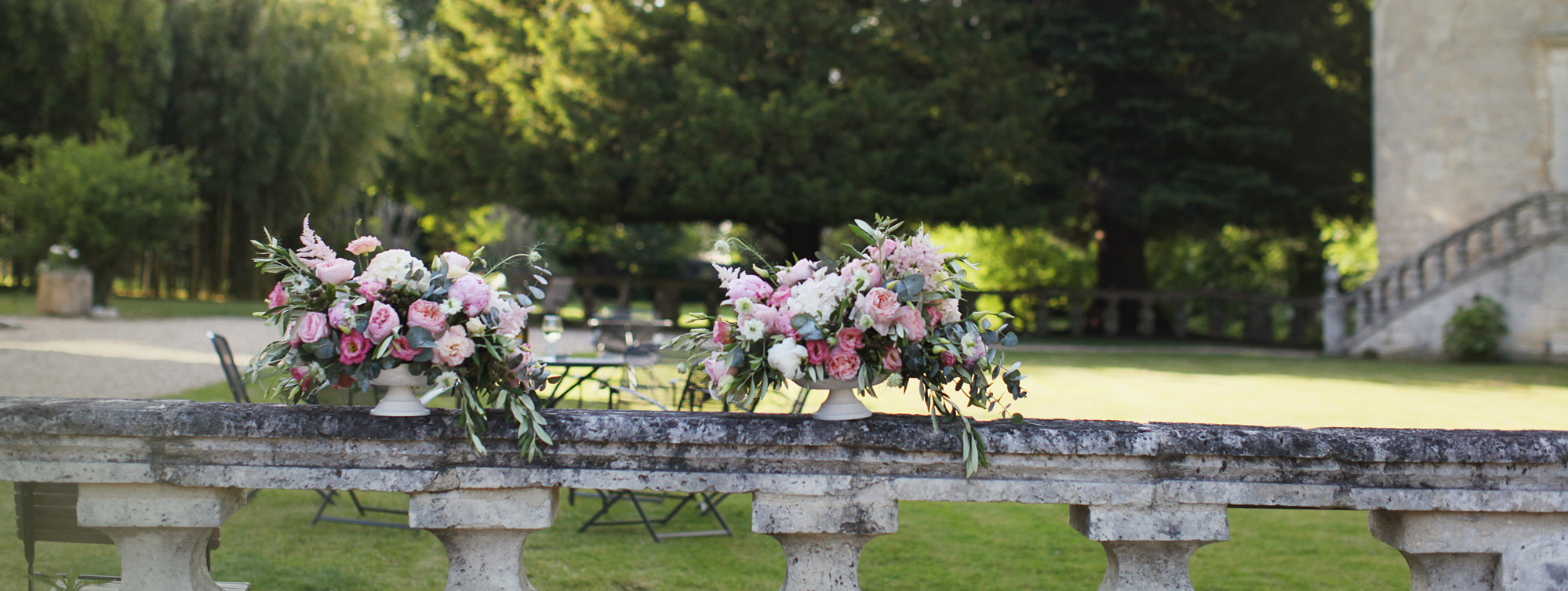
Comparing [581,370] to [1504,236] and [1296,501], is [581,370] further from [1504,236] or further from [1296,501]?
[1504,236]

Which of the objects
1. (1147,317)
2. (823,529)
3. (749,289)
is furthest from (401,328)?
(1147,317)

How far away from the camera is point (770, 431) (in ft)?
8.07

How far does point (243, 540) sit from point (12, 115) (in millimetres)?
21048

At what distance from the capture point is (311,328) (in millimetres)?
2494

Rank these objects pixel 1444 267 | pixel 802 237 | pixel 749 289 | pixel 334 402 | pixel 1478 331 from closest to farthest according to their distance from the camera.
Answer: pixel 749 289, pixel 334 402, pixel 1478 331, pixel 1444 267, pixel 802 237

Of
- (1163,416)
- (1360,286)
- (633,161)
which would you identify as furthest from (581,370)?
(1360,286)

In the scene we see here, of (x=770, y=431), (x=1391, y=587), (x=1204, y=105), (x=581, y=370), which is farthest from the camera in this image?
(x=1204, y=105)

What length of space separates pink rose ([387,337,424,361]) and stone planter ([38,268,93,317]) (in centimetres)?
1828

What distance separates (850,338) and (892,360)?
0.12 metres

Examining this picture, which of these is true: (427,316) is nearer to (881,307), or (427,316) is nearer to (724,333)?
(724,333)

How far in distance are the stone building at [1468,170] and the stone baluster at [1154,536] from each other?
49.3 feet

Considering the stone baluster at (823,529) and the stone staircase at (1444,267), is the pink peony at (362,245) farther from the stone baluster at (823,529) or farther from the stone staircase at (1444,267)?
the stone staircase at (1444,267)

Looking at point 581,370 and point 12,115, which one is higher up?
point 12,115

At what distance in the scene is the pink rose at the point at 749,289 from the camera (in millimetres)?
2650
